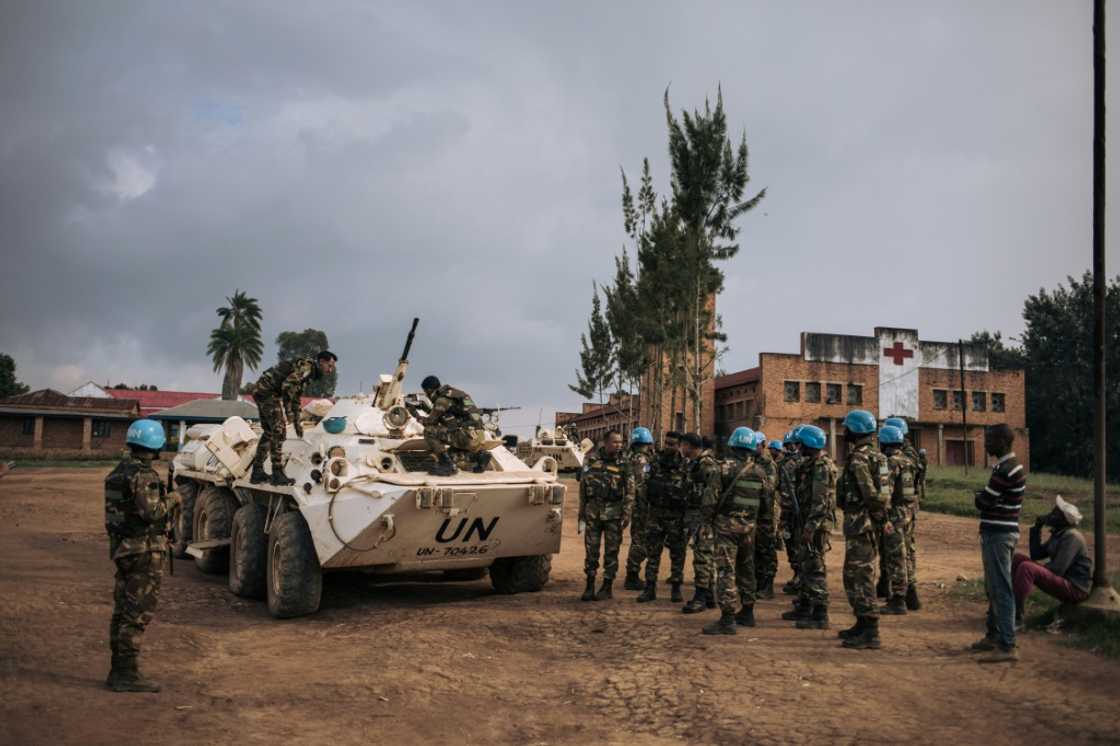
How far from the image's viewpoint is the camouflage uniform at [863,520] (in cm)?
696

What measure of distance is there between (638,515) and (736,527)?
2322mm

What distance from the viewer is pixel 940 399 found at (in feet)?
131

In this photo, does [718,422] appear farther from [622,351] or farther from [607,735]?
[607,735]

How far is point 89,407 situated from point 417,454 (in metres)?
39.3

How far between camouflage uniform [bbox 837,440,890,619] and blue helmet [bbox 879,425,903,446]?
1817 millimetres

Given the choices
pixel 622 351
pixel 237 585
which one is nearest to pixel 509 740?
pixel 237 585

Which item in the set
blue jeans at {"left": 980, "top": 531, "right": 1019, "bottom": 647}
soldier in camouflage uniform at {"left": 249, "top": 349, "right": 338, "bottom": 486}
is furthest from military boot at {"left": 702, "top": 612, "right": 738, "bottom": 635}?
soldier in camouflage uniform at {"left": 249, "top": 349, "right": 338, "bottom": 486}

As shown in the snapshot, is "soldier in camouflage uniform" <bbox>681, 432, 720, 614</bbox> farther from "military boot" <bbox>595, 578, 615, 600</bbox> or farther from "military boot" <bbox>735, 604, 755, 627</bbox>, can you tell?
"military boot" <bbox>595, 578, 615, 600</bbox>

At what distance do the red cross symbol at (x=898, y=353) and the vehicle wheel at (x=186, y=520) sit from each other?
3356 centimetres

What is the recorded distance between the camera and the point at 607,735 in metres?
5.07

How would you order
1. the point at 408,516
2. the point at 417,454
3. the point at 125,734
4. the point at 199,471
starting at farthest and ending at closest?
1. the point at 199,471
2. the point at 417,454
3. the point at 408,516
4. the point at 125,734

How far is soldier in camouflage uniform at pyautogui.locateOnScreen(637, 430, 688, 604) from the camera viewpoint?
913 cm

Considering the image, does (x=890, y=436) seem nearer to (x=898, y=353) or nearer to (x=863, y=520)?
(x=863, y=520)

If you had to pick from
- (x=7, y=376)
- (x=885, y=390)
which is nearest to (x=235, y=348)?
(x=7, y=376)
